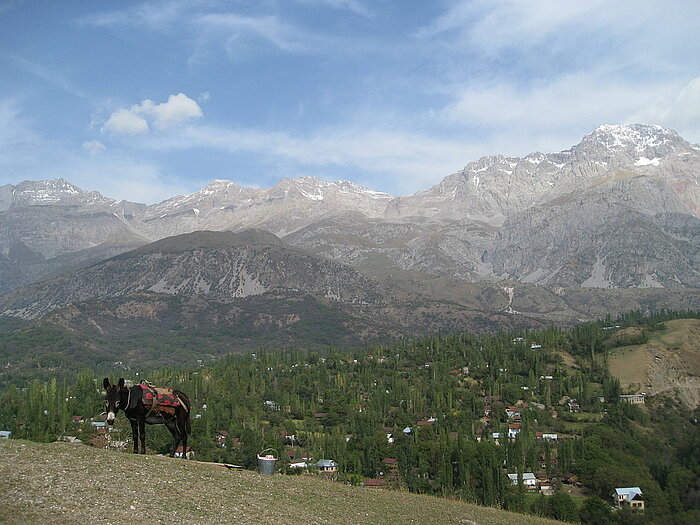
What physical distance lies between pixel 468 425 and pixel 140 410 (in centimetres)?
11631

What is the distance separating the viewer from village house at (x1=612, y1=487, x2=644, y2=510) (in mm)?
83500

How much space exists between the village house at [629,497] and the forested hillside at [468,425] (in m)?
1.08

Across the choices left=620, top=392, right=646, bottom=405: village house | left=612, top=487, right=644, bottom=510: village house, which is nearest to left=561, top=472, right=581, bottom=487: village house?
left=612, top=487, right=644, bottom=510: village house

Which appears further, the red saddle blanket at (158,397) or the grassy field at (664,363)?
the grassy field at (664,363)

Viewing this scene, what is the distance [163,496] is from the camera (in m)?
22.0

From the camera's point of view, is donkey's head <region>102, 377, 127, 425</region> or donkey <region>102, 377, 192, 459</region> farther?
donkey <region>102, 377, 192, 459</region>

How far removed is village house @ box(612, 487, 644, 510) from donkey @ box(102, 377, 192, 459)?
74429 millimetres

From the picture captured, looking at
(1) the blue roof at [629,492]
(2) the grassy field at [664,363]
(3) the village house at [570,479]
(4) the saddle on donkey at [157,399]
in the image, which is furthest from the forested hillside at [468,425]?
(4) the saddle on donkey at [157,399]

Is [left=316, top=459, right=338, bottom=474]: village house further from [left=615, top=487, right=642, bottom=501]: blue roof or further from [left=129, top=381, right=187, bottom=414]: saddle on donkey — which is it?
[left=129, top=381, right=187, bottom=414]: saddle on donkey

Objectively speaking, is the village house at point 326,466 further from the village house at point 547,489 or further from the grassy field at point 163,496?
the grassy field at point 163,496

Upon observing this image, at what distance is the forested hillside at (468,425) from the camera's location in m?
86.2

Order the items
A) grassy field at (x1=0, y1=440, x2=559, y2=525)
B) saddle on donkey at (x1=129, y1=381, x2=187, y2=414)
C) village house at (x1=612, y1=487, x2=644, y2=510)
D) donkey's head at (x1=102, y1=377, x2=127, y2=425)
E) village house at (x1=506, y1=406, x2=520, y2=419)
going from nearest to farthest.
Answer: grassy field at (x1=0, y1=440, x2=559, y2=525), donkey's head at (x1=102, y1=377, x2=127, y2=425), saddle on donkey at (x1=129, y1=381, x2=187, y2=414), village house at (x1=612, y1=487, x2=644, y2=510), village house at (x1=506, y1=406, x2=520, y2=419)

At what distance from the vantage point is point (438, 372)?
602 feet

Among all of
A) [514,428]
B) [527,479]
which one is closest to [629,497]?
[527,479]
